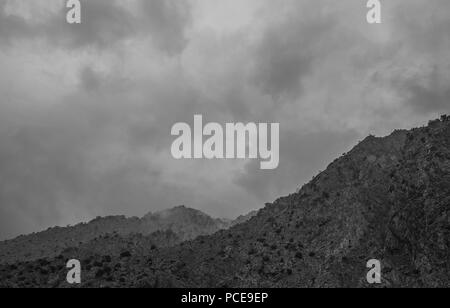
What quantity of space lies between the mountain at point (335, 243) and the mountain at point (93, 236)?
4526cm

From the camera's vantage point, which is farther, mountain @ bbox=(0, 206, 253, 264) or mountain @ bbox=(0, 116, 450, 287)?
mountain @ bbox=(0, 206, 253, 264)

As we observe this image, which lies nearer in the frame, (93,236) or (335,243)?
(335,243)

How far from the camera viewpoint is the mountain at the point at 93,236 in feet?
486

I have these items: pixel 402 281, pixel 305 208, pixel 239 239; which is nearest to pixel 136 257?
pixel 239 239

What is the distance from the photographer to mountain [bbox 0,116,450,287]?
246 ft

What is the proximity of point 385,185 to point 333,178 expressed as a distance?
14.2 meters

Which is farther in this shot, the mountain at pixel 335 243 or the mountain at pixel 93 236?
the mountain at pixel 93 236

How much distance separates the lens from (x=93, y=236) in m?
175

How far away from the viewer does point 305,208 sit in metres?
99.6

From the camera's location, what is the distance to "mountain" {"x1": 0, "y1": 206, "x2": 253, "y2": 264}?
148087 mm

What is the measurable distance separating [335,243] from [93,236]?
4631 inches

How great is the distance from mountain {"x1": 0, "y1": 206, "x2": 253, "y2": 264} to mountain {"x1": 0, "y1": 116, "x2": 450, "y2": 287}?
4526cm

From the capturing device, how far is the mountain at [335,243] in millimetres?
75125

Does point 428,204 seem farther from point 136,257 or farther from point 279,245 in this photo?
point 136,257
